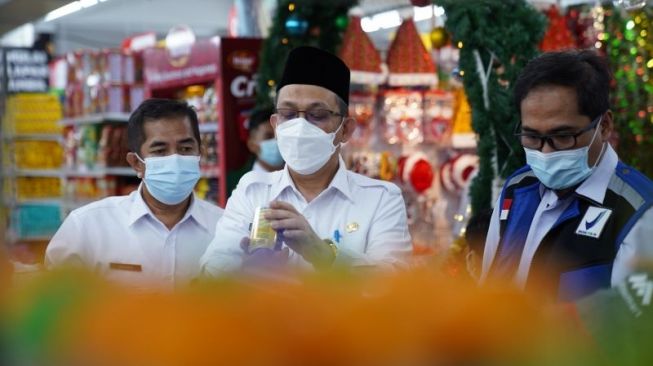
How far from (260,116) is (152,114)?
3.52 metres

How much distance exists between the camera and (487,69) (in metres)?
4.73

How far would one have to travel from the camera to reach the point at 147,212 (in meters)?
3.23

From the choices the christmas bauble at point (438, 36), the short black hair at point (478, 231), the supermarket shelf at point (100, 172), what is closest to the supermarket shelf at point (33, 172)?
Answer: the supermarket shelf at point (100, 172)

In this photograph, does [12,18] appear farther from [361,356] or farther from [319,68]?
[361,356]

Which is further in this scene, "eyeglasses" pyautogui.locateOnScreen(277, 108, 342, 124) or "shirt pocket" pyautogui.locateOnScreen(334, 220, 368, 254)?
"eyeglasses" pyautogui.locateOnScreen(277, 108, 342, 124)

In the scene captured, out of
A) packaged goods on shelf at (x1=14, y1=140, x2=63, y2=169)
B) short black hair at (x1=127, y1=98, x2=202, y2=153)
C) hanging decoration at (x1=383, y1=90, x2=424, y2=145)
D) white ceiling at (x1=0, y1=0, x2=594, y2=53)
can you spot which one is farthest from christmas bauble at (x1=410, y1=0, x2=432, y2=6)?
white ceiling at (x1=0, y1=0, x2=594, y2=53)

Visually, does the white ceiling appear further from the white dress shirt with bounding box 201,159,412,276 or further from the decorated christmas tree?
the white dress shirt with bounding box 201,159,412,276

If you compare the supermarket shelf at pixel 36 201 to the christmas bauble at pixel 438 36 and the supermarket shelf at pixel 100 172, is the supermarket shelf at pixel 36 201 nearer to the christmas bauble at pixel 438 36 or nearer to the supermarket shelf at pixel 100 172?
the supermarket shelf at pixel 100 172

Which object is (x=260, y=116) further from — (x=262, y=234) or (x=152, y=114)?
(x=262, y=234)

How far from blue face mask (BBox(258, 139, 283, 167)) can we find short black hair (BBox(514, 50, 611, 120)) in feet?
14.3

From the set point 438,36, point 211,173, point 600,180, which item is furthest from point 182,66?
Result: point 600,180

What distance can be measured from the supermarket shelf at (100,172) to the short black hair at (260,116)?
2385mm

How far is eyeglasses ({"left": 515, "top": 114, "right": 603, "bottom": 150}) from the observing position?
2.21 meters

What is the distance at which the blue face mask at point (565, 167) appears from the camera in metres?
2.21
